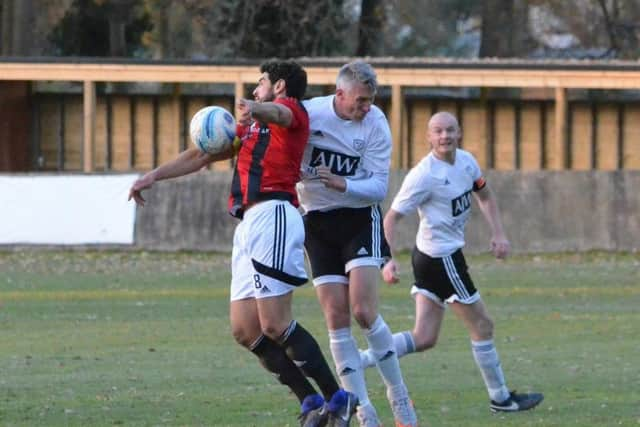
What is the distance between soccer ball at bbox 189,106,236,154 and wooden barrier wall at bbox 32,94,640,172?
24266 mm

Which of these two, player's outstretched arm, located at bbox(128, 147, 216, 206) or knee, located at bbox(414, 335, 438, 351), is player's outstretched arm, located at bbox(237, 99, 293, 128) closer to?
player's outstretched arm, located at bbox(128, 147, 216, 206)

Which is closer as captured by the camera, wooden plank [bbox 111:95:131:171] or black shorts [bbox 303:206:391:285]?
black shorts [bbox 303:206:391:285]

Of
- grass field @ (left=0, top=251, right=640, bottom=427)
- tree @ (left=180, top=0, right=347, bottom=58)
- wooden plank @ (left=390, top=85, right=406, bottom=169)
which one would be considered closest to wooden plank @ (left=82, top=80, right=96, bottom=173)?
Result: wooden plank @ (left=390, top=85, right=406, bottom=169)

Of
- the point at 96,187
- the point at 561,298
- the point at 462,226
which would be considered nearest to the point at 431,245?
the point at 462,226

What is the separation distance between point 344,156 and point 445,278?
1.82 metres

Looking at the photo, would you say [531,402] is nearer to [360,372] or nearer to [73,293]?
[360,372]

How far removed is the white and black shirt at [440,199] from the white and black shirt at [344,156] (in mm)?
1299

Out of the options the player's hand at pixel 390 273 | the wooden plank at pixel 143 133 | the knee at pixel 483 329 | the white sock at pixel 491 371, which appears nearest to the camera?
the player's hand at pixel 390 273

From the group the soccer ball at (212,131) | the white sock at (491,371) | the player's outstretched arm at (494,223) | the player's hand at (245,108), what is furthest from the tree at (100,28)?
the player's hand at (245,108)

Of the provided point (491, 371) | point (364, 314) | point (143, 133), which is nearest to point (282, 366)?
point (364, 314)

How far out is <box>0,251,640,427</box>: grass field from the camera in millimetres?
10375

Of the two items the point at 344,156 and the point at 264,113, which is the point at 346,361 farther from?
the point at 264,113

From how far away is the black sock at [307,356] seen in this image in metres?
8.84

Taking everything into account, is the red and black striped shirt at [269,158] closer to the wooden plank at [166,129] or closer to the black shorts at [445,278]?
the black shorts at [445,278]
